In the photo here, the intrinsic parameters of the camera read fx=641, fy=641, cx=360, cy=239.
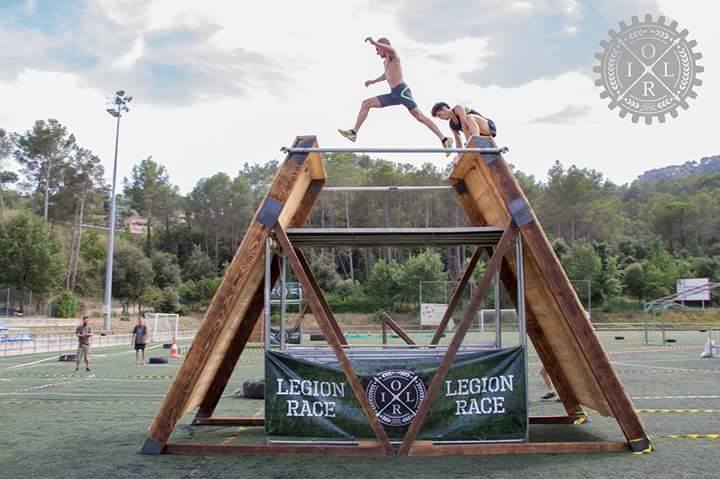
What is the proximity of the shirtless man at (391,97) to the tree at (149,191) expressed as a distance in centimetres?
8509

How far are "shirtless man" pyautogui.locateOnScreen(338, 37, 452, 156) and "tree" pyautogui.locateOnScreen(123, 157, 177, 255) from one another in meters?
85.1

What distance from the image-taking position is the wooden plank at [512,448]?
7.07 meters

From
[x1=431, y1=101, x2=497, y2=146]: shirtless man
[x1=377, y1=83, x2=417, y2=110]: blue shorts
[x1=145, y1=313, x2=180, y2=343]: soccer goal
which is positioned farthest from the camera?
[x1=145, y1=313, x2=180, y2=343]: soccer goal

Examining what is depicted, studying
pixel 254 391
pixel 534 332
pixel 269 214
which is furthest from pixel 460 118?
pixel 254 391

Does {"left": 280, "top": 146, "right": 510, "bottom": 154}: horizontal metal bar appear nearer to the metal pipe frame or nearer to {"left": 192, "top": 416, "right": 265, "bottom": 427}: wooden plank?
the metal pipe frame

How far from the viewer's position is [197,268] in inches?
3169

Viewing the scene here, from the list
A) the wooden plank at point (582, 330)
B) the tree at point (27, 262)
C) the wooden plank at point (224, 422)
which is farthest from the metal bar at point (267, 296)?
the tree at point (27, 262)

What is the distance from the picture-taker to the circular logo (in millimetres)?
7367

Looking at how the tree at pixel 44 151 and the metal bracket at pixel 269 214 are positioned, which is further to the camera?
the tree at pixel 44 151

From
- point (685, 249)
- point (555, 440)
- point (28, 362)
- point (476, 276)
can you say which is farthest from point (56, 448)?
point (685, 249)

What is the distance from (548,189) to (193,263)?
48.9 metres

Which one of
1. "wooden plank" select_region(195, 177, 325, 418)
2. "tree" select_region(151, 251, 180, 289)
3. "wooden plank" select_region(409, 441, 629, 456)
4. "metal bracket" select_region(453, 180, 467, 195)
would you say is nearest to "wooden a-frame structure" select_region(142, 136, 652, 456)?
"wooden plank" select_region(409, 441, 629, 456)

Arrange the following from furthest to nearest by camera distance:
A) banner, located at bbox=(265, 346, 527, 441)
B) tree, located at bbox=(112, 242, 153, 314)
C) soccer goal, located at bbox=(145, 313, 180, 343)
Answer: tree, located at bbox=(112, 242, 153, 314) < soccer goal, located at bbox=(145, 313, 180, 343) < banner, located at bbox=(265, 346, 527, 441)

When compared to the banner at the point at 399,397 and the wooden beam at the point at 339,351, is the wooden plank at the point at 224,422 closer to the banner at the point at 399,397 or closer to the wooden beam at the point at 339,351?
the banner at the point at 399,397
